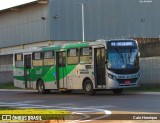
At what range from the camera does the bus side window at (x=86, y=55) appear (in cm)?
2924

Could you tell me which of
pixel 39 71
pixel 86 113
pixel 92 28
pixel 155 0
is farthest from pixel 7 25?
pixel 86 113

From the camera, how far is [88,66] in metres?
29.3

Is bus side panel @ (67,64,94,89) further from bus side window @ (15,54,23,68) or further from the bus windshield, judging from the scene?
bus side window @ (15,54,23,68)

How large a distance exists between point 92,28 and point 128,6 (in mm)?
5983

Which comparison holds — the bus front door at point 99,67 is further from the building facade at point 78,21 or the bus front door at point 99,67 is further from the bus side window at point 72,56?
the building facade at point 78,21

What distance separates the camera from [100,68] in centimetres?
2881

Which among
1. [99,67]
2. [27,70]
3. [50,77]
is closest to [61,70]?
[50,77]

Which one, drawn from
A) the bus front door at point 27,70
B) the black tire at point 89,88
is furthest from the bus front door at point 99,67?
the bus front door at point 27,70

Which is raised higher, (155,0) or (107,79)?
(155,0)

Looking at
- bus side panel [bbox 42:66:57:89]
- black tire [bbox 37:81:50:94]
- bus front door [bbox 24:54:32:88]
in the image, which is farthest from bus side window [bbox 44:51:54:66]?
bus front door [bbox 24:54:32:88]

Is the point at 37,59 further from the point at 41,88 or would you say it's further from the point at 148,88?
the point at 148,88

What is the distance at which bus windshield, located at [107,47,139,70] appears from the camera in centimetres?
2828

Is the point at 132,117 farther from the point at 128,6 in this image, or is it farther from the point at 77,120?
the point at 128,6

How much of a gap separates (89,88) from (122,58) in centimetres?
269
